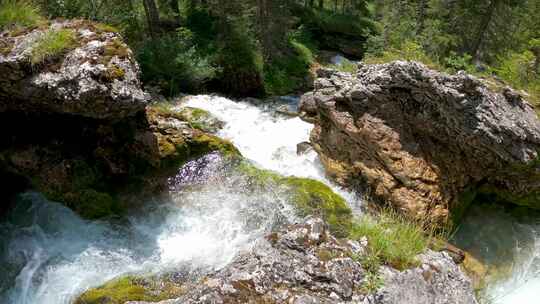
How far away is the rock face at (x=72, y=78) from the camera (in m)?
8.73

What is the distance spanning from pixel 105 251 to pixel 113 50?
489cm

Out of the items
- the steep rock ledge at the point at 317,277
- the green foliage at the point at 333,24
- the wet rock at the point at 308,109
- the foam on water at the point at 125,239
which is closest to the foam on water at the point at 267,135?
the wet rock at the point at 308,109

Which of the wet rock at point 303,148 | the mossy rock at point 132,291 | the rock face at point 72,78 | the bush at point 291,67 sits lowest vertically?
the bush at point 291,67

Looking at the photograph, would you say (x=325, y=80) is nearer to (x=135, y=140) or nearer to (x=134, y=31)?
(x=135, y=140)

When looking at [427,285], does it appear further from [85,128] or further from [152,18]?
[152,18]

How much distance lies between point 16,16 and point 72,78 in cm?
314

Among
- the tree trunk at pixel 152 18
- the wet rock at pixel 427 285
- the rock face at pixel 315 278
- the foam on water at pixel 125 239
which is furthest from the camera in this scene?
the tree trunk at pixel 152 18

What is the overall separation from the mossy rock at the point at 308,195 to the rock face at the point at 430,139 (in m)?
1.56

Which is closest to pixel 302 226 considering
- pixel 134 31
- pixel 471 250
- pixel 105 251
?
pixel 105 251

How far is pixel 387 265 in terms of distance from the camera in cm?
438

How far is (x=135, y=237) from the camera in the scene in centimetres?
948

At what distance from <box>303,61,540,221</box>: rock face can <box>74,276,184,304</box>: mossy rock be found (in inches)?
245

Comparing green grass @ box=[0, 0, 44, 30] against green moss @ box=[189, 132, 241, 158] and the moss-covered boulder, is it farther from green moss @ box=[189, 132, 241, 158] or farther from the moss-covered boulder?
green moss @ box=[189, 132, 241, 158]

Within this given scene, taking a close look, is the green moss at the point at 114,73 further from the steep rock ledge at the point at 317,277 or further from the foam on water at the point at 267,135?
the steep rock ledge at the point at 317,277
